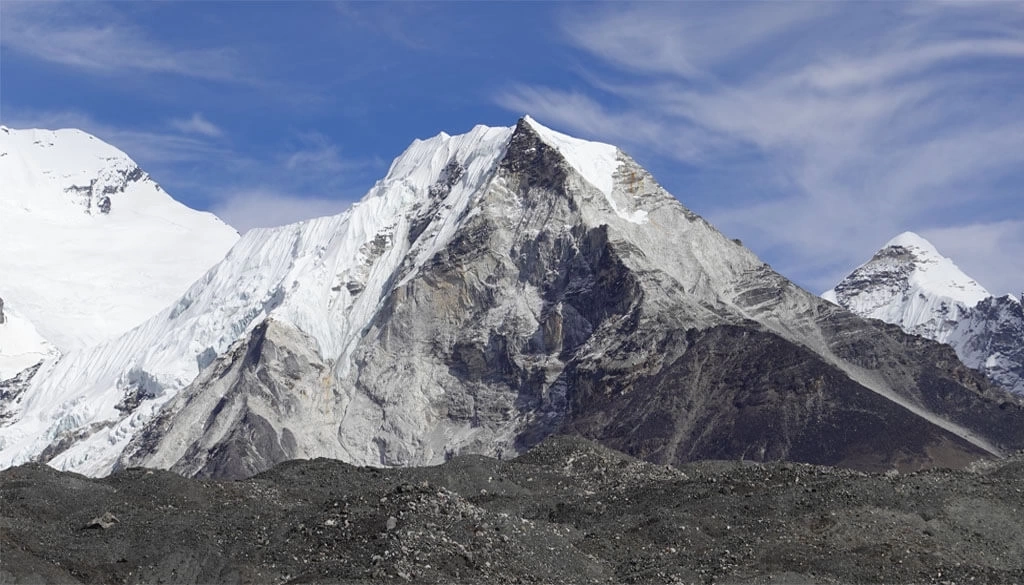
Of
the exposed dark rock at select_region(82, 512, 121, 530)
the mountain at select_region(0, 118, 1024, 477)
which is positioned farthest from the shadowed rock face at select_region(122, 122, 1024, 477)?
the exposed dark rock at select_region(82, 512, 121, 530)

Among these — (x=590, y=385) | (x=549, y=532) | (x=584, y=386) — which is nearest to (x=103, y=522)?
(x=549, y=532)

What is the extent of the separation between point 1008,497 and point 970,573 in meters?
9.53

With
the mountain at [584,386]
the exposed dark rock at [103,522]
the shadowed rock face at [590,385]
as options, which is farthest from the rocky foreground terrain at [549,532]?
the mountain at [584,386]

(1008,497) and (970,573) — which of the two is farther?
(1008,497)

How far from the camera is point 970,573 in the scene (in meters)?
62.4

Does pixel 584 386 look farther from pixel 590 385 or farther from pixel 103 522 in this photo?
pixel 103 522

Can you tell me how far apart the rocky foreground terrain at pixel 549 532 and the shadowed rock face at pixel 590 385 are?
8574 centimetres

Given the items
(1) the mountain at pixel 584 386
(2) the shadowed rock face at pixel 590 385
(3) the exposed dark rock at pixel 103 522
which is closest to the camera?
(3) the exposed dark rock at pixel 103 522

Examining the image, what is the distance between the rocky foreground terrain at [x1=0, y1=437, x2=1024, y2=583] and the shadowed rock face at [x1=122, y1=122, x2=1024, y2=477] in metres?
85.7

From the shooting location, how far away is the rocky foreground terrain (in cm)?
6272

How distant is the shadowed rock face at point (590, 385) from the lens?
168m

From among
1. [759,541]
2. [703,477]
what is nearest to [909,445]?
[703,477]

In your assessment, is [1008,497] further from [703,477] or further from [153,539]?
[153,539]

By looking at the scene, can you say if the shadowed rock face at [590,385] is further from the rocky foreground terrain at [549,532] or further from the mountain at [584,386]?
the rocky foreground terrain at [549,532]
